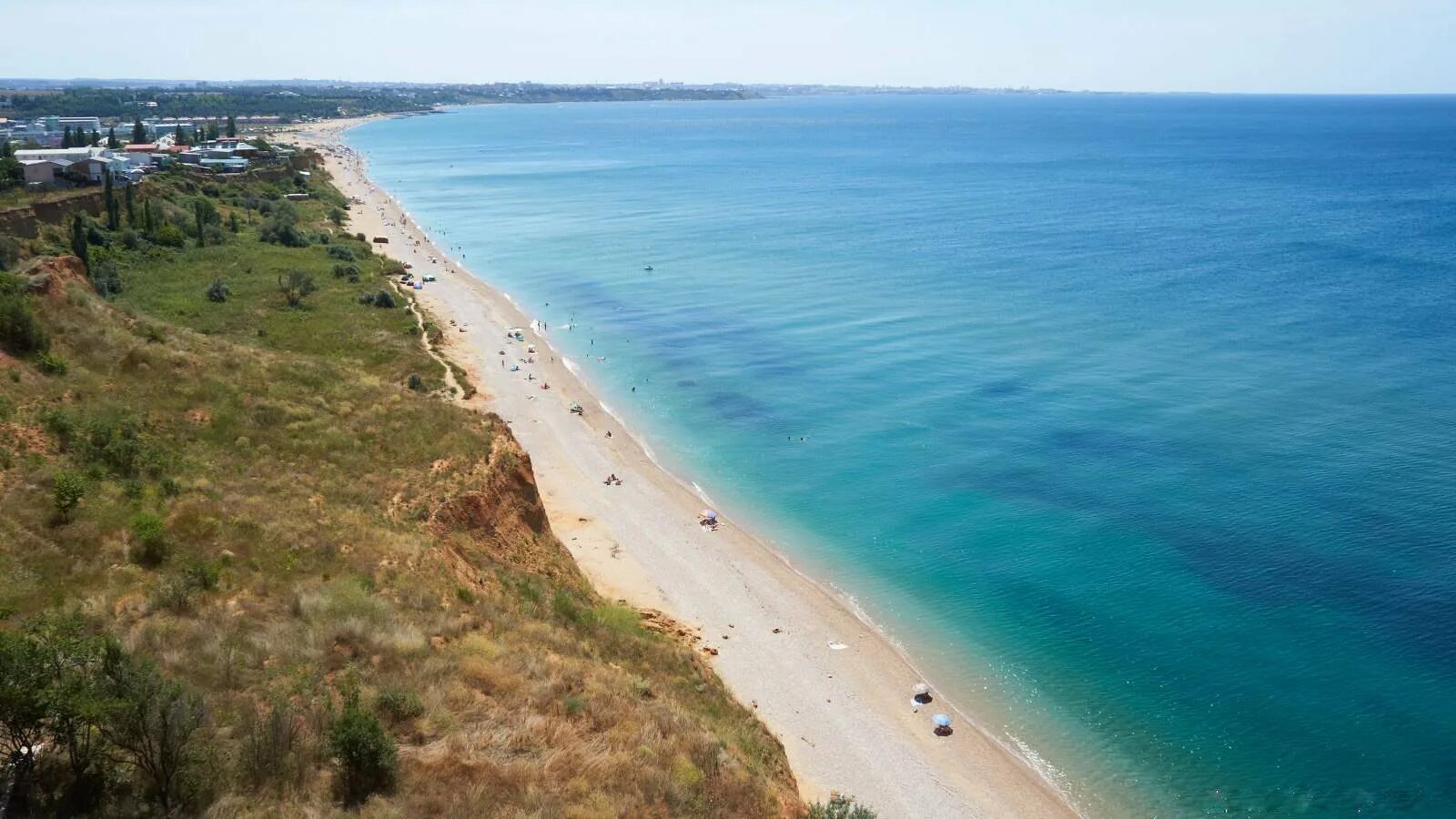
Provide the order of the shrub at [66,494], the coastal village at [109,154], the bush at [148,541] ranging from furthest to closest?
the coastal village at [109,154] → the shrub at [66,494] → the bush at [148,541]

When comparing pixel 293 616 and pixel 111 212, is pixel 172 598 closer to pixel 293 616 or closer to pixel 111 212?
pixel 293 616

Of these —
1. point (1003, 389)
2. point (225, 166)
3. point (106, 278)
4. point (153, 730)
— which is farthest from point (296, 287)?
point (225, 166)

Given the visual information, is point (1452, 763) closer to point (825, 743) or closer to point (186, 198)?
point (825, 743)

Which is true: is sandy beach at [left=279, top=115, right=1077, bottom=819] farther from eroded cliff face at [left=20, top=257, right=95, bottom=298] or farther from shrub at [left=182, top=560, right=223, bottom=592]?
eroded cliff face at [left=20, top=257, right=95, bottom=298]

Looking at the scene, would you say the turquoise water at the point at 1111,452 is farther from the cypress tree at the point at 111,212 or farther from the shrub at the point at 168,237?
the cypress tree at the point at 111,212

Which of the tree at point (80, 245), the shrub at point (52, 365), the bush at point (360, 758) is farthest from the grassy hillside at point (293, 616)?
the tree at point (80, 245)

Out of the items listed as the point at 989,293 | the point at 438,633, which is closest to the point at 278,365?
the point at 438,633
